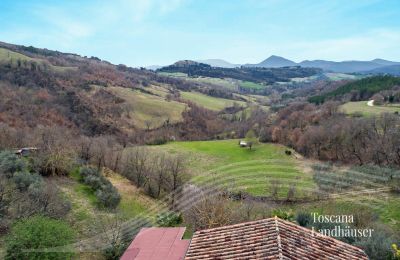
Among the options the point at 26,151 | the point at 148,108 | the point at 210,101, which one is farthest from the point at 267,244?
the point at 210,101

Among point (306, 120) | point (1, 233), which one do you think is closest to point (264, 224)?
point (1, 233)

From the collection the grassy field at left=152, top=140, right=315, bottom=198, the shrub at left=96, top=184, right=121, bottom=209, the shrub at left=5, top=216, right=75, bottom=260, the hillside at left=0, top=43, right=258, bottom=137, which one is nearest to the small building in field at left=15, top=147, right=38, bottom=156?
the shrub at left=96, top=184, right=121, bottom=209

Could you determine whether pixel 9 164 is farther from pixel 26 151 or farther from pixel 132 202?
pixel 132 202

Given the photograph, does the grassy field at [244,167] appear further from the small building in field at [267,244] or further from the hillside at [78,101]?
the small building in field at [267,244]

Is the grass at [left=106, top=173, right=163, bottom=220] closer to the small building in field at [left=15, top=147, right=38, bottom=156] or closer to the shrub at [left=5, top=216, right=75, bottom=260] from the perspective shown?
the small building in field at [left=15, top=147, right=38, bottom=156]

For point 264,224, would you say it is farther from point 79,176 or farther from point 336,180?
point 79,176

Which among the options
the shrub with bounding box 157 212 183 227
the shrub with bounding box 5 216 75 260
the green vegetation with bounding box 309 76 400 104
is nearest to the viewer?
the shrub with bounding box 5 216 75 260
